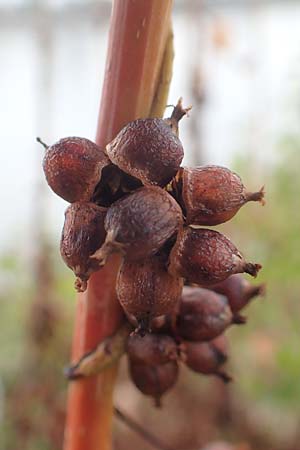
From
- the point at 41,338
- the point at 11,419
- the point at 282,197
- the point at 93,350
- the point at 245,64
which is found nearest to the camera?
the point at 93,350

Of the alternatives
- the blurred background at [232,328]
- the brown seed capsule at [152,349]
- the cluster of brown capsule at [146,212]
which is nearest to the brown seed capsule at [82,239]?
the cluster of brown capsule at [146,212]

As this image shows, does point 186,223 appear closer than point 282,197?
Yes

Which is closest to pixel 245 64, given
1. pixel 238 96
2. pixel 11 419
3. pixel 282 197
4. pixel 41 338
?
pixel 238 96

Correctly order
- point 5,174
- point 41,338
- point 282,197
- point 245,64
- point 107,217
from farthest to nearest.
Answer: point 5,174
point 245,64
point 282,197
point 41,338
point 107,217

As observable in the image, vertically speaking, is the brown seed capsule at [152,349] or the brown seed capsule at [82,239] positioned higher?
the brown seed capsule at [82,239]

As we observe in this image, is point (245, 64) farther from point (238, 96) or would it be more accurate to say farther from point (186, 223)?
point (186, 223)

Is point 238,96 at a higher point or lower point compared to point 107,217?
lower

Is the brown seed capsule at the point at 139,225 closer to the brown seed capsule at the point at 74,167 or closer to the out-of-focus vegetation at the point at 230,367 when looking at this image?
the brown seed capsule at the point at 74,167

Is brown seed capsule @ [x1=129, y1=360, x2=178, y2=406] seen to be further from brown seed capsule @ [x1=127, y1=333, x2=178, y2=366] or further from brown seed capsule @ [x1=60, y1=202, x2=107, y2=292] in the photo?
brown seed capsule @ [x1=60, y1=202, x2=107, y2=292]
